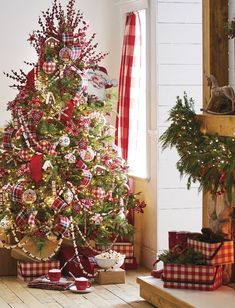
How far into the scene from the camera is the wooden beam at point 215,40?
6.48 metres

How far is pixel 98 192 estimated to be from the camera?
281 inches

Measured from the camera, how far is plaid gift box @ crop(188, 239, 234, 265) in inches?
239

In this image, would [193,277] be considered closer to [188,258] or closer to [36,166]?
[188,258]

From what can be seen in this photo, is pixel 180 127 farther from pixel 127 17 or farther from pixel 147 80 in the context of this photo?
pixel 127 17

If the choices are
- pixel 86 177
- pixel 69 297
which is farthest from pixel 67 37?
pixel 69 297

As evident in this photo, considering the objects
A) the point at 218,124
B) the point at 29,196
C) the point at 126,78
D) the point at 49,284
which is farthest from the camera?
the point at 126,78

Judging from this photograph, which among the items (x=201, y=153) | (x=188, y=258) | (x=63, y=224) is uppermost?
(x=201, y=153)

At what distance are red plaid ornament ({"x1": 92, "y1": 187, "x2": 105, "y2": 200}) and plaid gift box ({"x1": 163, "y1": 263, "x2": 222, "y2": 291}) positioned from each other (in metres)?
1.18

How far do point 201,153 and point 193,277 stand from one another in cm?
86

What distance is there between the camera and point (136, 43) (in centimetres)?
786

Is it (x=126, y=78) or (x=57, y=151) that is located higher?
(x=126, y=78)

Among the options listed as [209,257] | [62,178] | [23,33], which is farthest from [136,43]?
[209,257]

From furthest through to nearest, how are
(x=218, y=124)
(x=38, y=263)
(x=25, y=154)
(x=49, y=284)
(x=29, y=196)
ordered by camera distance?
(x=38, y=263)
(x=25, y=154)
(x=29, y=196)
(x=49, y=284)
(x=218, y=124)

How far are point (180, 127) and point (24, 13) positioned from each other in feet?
7.94
